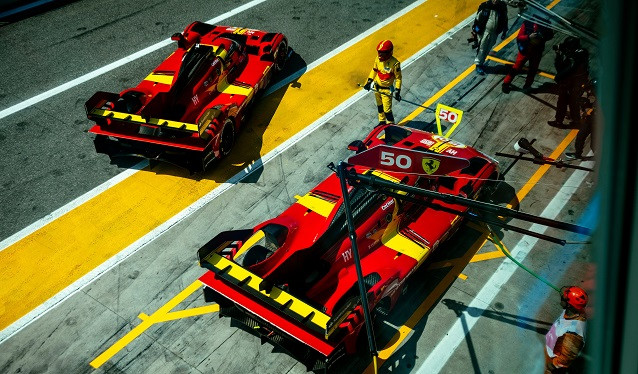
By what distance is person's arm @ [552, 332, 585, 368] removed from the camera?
257 inches

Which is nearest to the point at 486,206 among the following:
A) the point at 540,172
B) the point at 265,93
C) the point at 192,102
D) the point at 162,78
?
the point at 540,172

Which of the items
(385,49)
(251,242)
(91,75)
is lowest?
(251,242)

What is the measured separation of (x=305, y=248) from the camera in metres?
7.77

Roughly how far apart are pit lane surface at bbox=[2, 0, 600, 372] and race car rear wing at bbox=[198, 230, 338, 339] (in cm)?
105

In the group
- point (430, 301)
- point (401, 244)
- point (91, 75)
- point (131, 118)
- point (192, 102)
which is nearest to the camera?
point (401, 244)

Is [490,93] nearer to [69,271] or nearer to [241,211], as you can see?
[241,211]

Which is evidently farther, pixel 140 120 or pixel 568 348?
pixel 140 120

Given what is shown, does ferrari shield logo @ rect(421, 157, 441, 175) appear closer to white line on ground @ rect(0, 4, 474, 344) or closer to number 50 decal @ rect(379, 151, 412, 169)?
number 50 decal @ rect(379, 151, 412, 169)

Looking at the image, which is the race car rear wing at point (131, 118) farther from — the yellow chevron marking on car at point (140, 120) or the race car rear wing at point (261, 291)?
the race car rear wing at point (261, 291)

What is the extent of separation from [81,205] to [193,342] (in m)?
3.74

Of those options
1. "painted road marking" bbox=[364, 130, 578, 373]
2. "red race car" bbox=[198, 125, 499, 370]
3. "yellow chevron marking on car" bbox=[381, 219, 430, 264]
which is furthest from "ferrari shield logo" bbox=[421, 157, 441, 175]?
"painted road marking" bbox=[364, 130, 578, 373]

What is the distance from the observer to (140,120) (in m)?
10.1

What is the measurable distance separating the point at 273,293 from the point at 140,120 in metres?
4.58

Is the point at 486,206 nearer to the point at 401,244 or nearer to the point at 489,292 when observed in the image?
→ the point at 401,244
